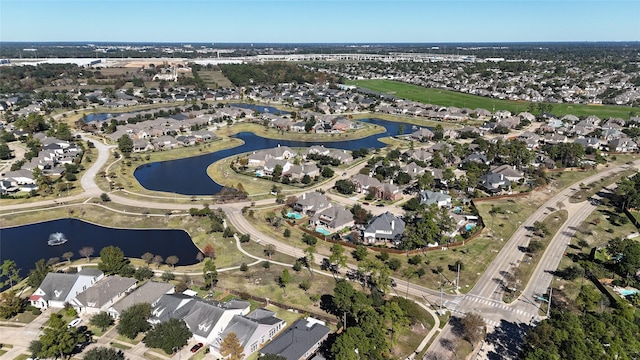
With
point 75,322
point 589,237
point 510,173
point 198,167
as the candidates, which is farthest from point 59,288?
point 510,173

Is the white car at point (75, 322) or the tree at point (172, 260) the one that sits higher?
the tree at point (172, 260)

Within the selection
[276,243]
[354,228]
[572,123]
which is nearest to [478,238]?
[354,228]

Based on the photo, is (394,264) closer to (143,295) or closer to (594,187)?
(143,295)

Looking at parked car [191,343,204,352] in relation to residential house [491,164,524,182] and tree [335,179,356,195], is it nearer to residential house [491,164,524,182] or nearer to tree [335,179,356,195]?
tree [335,179,356,195]

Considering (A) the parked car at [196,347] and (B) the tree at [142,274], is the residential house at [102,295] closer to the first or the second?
(B) the tree at [142,274]

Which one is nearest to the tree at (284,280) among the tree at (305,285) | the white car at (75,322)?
the tree at (305,285)

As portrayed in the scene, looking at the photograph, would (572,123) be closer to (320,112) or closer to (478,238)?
(320,112)
